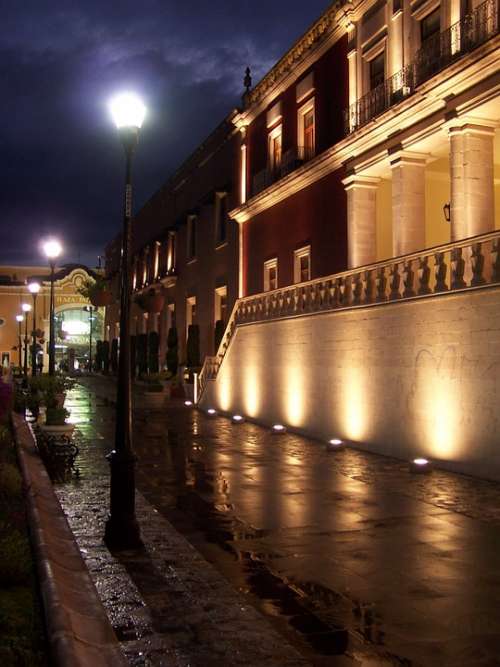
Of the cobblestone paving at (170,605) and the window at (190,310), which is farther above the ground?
Result: the window at (190,310)

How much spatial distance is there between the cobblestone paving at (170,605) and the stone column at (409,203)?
9.53 m

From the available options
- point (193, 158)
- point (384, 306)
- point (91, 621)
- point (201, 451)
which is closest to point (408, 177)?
point (384, 306)

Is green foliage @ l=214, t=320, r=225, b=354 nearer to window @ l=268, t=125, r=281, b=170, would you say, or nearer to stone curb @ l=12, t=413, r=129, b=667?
window @ l=268, t=125, r=281, b=170

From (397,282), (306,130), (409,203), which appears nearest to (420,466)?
(397,282)

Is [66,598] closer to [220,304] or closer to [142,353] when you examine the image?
[220,304]

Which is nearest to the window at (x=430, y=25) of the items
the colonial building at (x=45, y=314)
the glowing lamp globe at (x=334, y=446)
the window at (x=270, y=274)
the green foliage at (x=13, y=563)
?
the window at (x=270, y=274)

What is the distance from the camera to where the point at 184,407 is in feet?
87.9

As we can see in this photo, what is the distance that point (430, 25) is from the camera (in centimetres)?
1608

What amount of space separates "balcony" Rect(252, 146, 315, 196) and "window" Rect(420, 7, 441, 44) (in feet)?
18.5

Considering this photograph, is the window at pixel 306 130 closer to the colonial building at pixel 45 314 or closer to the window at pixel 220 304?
the window at pixel 220 304

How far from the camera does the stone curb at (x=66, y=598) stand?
15.1 feet

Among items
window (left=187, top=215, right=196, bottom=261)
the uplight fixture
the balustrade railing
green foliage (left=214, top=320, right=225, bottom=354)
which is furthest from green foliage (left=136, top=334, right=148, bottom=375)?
the uplight fixture

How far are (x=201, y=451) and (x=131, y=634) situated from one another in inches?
390

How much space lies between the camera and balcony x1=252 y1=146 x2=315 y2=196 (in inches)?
858
